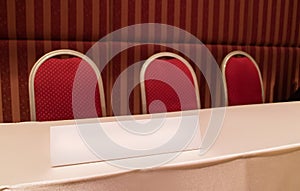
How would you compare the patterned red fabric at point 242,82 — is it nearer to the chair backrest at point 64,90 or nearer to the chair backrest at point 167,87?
the chair backrest at point 167,87

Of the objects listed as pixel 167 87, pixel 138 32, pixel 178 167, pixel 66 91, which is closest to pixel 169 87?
pixel 167 87

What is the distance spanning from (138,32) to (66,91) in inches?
37.8

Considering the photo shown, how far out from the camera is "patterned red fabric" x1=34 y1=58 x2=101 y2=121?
62.2 inches

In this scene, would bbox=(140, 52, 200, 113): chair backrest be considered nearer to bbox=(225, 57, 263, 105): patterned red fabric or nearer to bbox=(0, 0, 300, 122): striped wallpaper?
bbox=(225, 57, 263, 105): patterned red fabric

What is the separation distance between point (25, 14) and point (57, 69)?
2.13 ft

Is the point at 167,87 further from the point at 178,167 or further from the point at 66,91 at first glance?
the point at 178,167

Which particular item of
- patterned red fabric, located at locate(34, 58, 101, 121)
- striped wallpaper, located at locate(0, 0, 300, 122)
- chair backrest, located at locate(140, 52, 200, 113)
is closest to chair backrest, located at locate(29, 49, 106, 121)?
patterned red fabric, located at locate(34, 58, 101, 121)

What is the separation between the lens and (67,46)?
7.22ft

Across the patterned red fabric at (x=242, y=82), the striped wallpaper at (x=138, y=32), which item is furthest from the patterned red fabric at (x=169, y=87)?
the striped wallpaper at (x=138, y=32)

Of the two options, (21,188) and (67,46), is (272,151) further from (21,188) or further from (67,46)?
(67,46)

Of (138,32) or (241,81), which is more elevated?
(138,32)

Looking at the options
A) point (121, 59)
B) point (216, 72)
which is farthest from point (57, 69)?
point (216, 72)

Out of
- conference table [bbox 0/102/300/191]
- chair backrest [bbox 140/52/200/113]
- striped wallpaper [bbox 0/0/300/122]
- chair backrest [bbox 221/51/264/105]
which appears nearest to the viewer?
conference table [bbox 0/102/300/191]

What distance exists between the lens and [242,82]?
2.29 m
